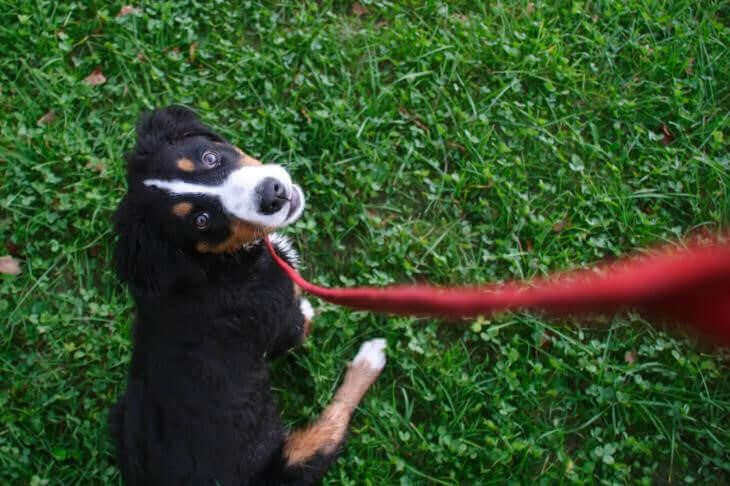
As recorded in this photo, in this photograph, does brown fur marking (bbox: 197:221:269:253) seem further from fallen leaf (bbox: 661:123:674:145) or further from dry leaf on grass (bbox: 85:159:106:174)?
fallen leaf (bbox: 661:123:674:145)

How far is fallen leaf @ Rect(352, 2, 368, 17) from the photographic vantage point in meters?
3.97

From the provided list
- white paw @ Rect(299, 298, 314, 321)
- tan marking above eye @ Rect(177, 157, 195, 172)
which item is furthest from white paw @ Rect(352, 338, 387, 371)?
tan marking above eye @ Rect(177, 157, 195, 172)

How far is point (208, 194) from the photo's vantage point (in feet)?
8.24

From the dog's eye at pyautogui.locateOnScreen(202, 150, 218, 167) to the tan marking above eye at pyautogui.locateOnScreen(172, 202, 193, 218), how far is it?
8.0 inches

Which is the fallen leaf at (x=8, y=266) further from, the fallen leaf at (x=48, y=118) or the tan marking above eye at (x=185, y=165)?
the tan marking above eye at (x=185, y=165)

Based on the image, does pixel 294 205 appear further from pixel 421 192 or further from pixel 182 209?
pixel 421 192

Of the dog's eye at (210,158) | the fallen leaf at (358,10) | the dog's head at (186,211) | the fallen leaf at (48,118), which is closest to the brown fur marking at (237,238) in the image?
the dog's head at (186,211)

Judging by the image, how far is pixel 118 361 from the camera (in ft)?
10.9

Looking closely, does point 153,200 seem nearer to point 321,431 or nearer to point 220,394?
point 220,394

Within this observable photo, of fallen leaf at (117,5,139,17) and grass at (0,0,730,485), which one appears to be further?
fallen leaf at (117,5,139,17)

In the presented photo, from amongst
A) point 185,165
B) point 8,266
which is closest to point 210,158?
point 185,165

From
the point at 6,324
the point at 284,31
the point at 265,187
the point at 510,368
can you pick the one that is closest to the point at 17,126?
the point at 6,324

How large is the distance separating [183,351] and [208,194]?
2.08ft

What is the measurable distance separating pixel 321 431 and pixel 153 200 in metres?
1.31
